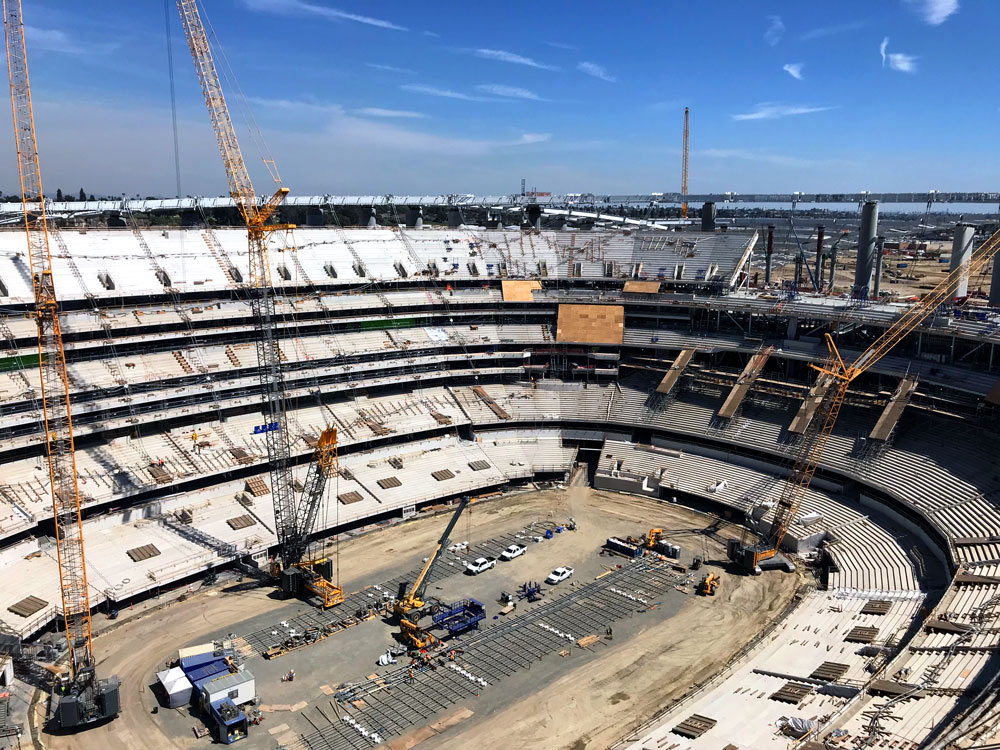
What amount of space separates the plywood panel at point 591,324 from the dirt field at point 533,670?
27.8 m

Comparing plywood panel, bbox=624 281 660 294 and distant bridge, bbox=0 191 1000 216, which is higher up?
distant bridge, bbox=0 191 1000 216

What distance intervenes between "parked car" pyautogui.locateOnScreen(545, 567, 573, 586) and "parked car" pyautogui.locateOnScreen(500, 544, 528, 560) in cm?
410

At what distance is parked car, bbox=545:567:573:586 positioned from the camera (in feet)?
182

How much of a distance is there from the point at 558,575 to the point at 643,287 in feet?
150

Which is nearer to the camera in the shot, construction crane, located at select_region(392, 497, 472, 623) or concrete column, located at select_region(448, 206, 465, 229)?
construction crane, located at select_region(392, 497, 472, 623)

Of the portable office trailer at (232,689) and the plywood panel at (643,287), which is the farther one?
the plywood panel at (643,287)

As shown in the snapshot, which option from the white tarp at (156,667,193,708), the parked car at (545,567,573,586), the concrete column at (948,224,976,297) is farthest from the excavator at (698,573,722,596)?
the concrete column at (948,224,976,297)

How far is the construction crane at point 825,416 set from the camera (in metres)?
58.1

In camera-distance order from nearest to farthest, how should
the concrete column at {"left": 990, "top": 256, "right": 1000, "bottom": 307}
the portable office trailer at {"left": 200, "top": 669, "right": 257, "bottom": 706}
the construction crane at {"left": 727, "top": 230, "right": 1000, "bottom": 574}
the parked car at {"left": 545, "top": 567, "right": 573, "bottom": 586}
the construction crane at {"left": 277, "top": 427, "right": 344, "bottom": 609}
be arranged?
the portable office trailer at {"left": 200, "top": 669, "right": 257, "bottom": 706} → the construction crane at {"left": 277, "top": 427, "right": 344, "bottom": 609} → the parked car at {"left": 545, "top": 567, "right": 573, "bottom": 586} → the construction crane at {"left": 727, "top": 230, "right": 1000, "bottom": 574} → the concrete column at {"left": 990, "top": 256, "right": 1000, "bottom": 307}

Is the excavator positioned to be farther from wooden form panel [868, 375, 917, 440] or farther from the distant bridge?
the distant bridge

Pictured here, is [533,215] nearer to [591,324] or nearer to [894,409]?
[591,324]

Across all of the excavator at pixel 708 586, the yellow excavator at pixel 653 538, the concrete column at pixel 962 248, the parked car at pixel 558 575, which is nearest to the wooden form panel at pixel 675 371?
the yellow excavator at pixel 653 538

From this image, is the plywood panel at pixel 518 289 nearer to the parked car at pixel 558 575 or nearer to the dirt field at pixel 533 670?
the dirt field at pixel 533 670

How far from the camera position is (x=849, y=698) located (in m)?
37.1
